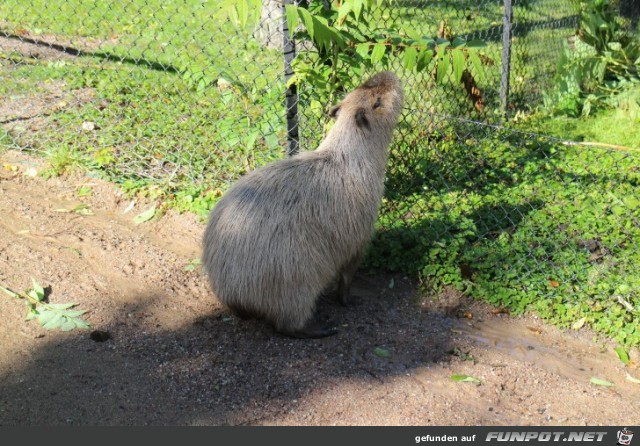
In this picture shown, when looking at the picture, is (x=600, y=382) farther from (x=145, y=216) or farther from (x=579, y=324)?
(x=145, y=216)

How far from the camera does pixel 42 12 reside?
7117mm

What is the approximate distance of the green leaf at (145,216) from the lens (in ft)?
14.2

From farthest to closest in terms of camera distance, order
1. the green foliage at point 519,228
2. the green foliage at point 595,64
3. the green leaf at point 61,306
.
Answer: the green foliage at point 595,64 < the green foliage at point 519,228 < the green leaf at point 61,306

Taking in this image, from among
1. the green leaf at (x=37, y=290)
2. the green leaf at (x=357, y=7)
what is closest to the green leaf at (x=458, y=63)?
the green leaf at (x=357, y=7)

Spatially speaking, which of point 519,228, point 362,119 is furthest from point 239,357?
point 519,228

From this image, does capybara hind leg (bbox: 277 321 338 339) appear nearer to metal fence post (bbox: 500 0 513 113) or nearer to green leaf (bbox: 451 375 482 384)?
green leaf (bbox: 451 375 482 384)

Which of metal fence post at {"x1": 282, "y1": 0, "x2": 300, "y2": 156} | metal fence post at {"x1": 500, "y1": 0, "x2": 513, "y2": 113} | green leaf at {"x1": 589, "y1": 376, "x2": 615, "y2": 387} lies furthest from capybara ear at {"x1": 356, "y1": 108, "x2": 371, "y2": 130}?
metal fence post at {"x1": 500, "y1": 0, "x2": 513, "y2": 113}

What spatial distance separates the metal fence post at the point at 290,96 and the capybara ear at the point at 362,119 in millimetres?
707

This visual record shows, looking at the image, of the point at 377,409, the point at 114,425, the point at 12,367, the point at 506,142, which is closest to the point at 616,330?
the point at 377,409

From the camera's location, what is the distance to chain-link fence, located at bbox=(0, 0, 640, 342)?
12.8 ft

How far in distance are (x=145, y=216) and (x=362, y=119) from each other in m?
1.65

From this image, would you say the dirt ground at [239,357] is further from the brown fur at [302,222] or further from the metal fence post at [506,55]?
the metal fence post at [506,55]

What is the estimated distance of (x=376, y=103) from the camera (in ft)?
12.1

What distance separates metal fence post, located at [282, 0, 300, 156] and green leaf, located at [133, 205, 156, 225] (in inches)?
38.4
